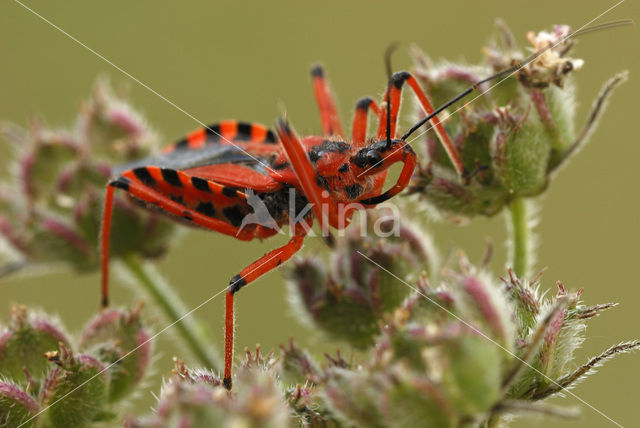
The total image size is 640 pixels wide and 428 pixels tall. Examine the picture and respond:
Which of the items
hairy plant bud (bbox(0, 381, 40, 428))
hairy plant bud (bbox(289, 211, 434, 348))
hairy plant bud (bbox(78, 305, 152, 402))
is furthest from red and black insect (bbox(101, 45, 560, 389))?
hairy plant bud (bbox(0, 381, 40, 428))

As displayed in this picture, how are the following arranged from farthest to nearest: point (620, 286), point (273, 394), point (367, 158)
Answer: point (620, 286) < point (367, 158) < point (273, 394)

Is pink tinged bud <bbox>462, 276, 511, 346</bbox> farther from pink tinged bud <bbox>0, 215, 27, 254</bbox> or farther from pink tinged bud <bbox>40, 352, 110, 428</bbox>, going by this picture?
pink tinged bud <bbox>0, 215, 27, 254</bbox>

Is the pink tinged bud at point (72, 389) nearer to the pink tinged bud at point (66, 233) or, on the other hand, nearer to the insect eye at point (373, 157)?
the pink tinged bud at point (66, 233)

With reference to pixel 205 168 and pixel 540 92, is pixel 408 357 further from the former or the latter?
pixel 205 168

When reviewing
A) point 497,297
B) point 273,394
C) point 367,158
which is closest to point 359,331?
point 367,158

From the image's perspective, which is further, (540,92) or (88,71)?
(88,71)

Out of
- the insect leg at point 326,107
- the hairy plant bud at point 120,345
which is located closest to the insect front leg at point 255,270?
the hairy plant bud at point 120,345
